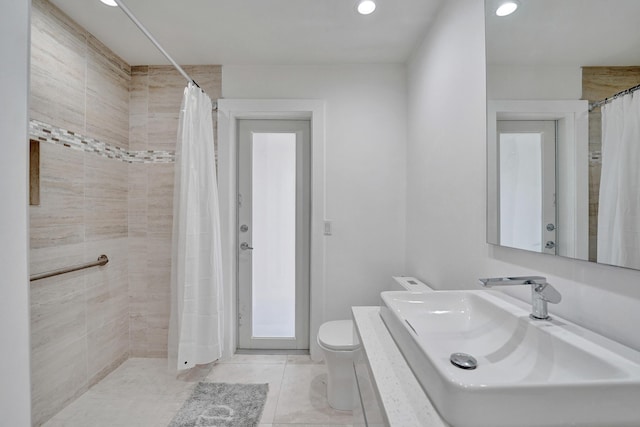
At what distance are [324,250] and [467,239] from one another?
45.0 inches

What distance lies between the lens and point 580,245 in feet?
2.65

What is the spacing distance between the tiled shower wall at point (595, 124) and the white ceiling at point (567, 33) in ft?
0.09

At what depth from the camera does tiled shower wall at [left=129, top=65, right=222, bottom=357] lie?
7.62 ft

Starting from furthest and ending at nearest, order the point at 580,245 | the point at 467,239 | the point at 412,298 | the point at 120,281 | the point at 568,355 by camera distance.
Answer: the point at 120,281, the point at 467,239, the point at 412,298, the point at 580,245, the point at 568,355

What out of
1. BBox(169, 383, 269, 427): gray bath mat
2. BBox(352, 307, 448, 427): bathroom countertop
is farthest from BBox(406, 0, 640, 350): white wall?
BBox(169, 383, 269, 427): gray bath mat

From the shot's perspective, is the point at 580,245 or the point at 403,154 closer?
the point at 580,245

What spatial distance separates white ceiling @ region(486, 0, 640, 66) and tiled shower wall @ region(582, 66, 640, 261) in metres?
0.03

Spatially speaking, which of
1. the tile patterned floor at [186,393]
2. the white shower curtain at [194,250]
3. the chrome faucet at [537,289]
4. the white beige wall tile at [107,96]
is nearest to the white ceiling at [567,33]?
the chrome faucet at [537,289]

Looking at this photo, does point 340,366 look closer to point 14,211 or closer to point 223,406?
point 223,406

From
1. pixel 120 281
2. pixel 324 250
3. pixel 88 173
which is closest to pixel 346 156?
pixel 324 250

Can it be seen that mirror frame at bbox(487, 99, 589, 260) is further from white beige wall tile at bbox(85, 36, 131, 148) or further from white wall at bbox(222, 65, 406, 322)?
white beige wall tile at bbox(85, 36, 131, 148)

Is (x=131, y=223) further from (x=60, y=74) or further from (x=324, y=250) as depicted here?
(x=324, y=250)

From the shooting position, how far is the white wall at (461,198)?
77 centimetres

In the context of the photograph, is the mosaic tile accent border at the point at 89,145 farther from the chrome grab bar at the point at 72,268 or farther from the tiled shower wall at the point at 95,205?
the chrome grab bar at the point at 72,268
